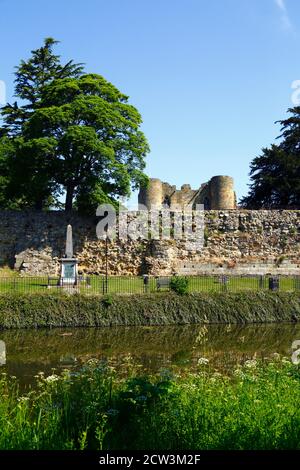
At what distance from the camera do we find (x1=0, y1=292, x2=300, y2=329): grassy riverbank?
17344mm

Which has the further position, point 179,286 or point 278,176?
point 278,176

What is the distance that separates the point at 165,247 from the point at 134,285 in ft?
18.9

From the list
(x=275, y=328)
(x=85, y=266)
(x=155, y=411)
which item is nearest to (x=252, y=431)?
(x=155, y=411)

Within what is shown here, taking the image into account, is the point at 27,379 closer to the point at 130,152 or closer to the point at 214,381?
the point at 214,381

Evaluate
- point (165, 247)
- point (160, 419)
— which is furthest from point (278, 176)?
point (160, 419)

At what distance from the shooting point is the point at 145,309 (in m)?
18.2

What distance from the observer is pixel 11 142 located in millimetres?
31375

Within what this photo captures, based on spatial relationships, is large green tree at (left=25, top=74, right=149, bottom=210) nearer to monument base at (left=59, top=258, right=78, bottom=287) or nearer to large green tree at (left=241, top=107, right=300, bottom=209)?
monument base at (left=59, top=258, right=78, bottom=287)

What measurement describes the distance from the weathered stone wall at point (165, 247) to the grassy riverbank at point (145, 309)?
23.8 ft

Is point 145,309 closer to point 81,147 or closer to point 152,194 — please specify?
point 81,147

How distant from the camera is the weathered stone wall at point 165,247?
1025 inches

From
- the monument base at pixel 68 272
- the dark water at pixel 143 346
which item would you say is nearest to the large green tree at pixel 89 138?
the monument base at pixel 68 272

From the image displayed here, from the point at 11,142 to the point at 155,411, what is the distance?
27.8m

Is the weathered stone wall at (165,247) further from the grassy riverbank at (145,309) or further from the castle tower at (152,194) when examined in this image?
the castle tower at (152,194)
